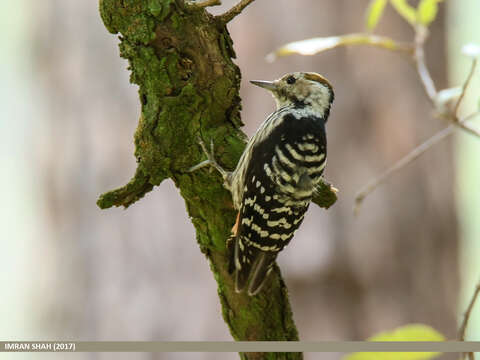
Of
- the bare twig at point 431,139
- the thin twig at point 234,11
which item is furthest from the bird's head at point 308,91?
the thin twig at point 234,11

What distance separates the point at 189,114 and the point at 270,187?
47cm

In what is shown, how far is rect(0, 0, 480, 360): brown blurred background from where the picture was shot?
3475mm

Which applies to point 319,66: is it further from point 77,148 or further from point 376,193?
point 77,148

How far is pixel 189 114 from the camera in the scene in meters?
1.98

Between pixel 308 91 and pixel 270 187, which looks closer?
pixel 270 187

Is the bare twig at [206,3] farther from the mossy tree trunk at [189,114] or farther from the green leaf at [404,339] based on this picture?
the green leaf at [404,339]

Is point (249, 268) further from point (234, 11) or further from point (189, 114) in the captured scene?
point (234, 11)

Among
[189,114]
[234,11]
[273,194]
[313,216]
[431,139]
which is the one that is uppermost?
[234,11]

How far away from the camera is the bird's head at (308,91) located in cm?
259

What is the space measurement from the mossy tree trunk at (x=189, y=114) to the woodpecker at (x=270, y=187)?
6 cm

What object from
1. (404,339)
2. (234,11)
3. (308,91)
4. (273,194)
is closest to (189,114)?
(234,11)

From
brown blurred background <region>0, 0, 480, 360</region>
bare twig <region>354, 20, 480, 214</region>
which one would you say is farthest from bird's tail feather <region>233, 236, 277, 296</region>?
brown blurred background <region>0, 0, 480, 360</region>

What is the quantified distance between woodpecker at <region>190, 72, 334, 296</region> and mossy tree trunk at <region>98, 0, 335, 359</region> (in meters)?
0.06

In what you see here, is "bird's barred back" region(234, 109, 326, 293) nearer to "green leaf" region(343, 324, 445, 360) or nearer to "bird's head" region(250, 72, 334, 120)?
"bird's head" region(250, 72, 334, 120)
